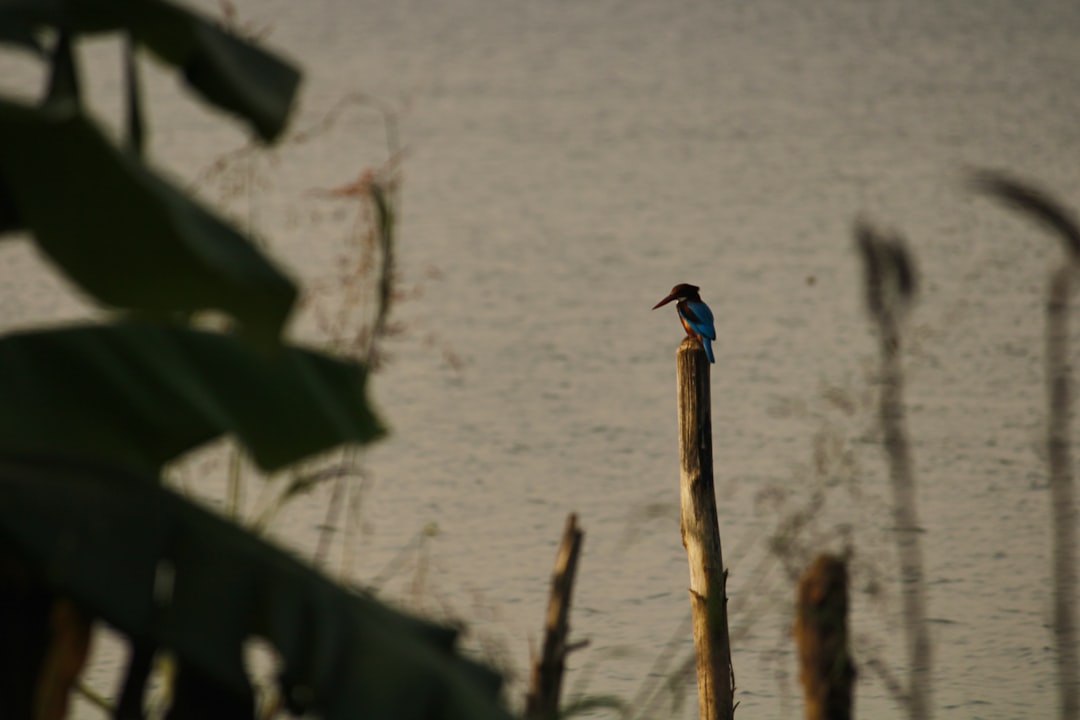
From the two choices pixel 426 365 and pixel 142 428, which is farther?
pixel 426 365

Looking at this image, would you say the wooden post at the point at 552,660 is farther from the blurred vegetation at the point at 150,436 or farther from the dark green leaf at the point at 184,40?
the dark green leaf at the point at 184,40

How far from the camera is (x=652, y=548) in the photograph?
8.58 meters

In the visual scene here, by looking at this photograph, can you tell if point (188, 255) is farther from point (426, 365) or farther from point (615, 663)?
point (426, 365)

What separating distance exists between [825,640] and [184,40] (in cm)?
162

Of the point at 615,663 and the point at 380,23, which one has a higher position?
the point at 380,23

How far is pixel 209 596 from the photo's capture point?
7.11 feet

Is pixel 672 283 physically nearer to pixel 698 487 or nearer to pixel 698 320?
pixel 698 320

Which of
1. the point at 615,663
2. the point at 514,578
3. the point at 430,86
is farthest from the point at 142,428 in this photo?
the point at 430,86

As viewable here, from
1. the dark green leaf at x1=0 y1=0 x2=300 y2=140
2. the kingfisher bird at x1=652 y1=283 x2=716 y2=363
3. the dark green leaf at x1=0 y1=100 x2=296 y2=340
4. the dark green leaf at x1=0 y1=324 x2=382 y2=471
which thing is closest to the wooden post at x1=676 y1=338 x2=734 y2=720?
the kingfisher bird at x1=652 y1=283 x2=716 y2=363

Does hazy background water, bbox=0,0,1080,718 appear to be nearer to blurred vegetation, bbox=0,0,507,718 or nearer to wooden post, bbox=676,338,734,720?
wooden post, bbox=676,338,734,720

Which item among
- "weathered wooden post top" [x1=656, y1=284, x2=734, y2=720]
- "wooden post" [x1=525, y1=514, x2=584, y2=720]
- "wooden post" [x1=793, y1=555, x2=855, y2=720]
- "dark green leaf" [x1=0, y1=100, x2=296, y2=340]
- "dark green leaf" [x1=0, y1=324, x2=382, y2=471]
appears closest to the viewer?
"dark green leaf" [x1=0, y1=100, x2=296, y2=340]

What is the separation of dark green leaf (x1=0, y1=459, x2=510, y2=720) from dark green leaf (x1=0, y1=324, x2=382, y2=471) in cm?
44

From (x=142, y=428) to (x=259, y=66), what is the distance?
28.5 inches

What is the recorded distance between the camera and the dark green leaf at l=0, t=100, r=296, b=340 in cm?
227
